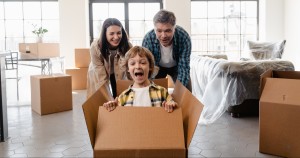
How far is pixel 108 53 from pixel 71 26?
4252 millimetres

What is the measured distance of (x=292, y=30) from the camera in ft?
21.5

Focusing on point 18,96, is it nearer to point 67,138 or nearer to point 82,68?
point 82,68

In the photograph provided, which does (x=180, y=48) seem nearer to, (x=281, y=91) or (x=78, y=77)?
(x=281, y=91)

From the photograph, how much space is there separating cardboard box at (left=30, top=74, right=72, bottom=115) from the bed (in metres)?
1.72

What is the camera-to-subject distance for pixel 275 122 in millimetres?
2361

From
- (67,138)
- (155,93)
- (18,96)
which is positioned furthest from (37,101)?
(155,93)

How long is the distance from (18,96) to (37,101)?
159 centimetres

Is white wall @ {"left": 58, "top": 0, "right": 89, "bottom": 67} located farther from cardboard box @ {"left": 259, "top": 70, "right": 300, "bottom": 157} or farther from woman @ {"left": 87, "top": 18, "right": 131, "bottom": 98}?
cardboard box @ {"left": 259, "top": 70, "right": 300, "bottom": 157}

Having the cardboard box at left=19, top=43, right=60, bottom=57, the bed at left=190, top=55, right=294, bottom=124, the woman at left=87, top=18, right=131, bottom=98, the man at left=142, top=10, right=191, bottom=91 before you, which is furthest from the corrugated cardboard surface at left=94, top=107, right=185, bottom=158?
the cardboard box at left=19, top=43, right=60, bottom=57

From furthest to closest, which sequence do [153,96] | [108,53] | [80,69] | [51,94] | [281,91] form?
[80,69] < [51,94] < [108,53] < [281,91] < [153,96]

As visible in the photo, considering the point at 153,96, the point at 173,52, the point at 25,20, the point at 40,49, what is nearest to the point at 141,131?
the point at 153,96

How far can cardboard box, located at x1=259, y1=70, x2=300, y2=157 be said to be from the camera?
2260 mm

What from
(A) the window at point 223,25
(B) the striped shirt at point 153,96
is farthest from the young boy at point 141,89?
(A) the window at point 223,25

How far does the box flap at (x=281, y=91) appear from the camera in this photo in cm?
225
